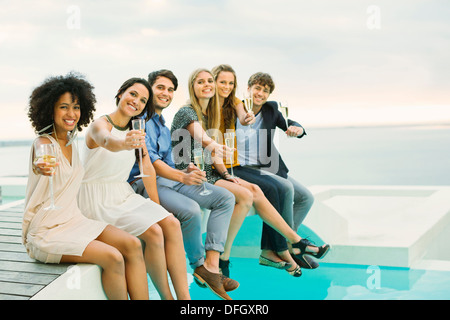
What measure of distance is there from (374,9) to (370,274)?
8.32 feet

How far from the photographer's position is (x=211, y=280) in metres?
3.34

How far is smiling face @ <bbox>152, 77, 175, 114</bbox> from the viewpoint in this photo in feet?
11.5

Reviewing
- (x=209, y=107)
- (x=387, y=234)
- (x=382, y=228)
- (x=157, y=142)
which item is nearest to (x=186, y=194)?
(x=157, y=142)

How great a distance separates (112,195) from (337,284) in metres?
2.41

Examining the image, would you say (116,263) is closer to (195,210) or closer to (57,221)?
(57,221)

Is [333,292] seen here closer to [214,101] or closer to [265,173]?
[265,173]

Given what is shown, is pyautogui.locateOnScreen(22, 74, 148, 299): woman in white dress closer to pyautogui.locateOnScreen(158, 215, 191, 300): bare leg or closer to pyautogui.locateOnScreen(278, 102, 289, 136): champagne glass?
pyautogui.locateOnScreen(158, 215, 191, 300): bare leg

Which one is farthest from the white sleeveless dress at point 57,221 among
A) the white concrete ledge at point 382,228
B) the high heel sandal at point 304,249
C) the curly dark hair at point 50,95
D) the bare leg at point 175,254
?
the white concrete ledge at point 382,228

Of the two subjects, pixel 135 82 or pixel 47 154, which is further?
pixel 135 82

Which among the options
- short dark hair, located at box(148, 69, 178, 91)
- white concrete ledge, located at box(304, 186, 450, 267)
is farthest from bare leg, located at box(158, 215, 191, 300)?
white concrete ledge, located at box(304, 186, 450, 267)

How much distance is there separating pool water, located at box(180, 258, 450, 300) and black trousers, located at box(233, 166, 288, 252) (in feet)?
0.85

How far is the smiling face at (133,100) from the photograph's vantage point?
10.0ft
